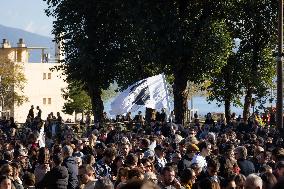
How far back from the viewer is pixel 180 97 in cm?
4169

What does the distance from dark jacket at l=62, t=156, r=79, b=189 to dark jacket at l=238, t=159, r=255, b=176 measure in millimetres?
2964

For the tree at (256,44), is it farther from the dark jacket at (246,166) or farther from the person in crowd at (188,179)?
the person in crowd at (188,179)

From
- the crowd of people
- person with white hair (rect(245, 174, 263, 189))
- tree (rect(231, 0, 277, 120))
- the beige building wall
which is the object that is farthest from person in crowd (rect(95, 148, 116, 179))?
the beige building wall

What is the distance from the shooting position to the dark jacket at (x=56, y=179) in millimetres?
13209

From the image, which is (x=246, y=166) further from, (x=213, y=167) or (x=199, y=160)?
(x=213, y=167)

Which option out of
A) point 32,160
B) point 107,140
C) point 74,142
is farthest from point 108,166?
point 107,140

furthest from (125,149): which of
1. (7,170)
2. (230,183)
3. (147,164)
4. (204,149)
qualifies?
(230,183)

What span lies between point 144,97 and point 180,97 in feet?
→ 54.8

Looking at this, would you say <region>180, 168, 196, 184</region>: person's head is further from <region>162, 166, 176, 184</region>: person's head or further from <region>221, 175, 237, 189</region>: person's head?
<region>221, 175, 237, 189</region>: person's head

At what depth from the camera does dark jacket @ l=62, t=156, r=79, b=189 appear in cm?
1409

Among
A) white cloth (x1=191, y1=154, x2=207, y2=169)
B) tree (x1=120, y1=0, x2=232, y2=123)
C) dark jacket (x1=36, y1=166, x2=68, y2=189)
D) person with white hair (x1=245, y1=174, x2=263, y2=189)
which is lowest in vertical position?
dark jacket (x1=36, y1=166, x2=68, y2=189)

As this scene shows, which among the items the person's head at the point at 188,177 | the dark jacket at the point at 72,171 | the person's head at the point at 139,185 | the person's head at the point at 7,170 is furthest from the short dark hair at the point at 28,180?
the person's head at the point at 139,185

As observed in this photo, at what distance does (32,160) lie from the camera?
706 inches

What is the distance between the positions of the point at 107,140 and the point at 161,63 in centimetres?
1464
